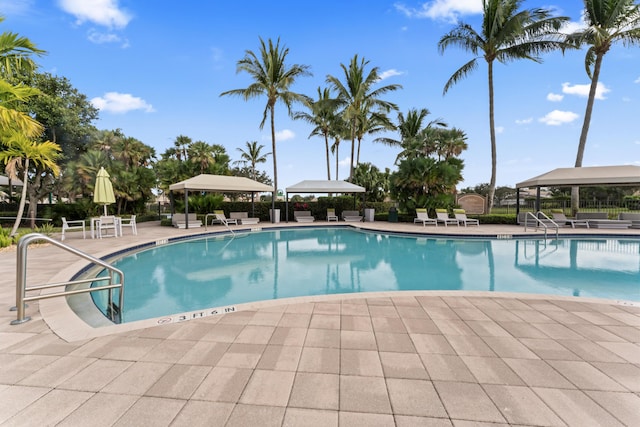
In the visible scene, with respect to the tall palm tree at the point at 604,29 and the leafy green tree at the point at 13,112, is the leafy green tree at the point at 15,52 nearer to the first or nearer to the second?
the leafy green tree at the point at 13,112

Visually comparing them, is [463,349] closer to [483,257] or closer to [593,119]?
[483,257]

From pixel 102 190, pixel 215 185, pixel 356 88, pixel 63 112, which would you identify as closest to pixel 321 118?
pixel 356 88

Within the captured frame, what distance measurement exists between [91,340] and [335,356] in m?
2.31

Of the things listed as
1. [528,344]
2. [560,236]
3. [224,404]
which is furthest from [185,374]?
[560,236]

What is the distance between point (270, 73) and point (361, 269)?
46.7 feet

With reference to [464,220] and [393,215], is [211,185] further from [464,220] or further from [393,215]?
[464,220]

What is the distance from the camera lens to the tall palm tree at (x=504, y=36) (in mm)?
14789

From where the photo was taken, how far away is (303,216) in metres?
17.7

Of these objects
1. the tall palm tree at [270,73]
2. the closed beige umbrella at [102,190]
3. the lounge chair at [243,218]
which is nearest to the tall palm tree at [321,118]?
the tall palm tree at [270,73]

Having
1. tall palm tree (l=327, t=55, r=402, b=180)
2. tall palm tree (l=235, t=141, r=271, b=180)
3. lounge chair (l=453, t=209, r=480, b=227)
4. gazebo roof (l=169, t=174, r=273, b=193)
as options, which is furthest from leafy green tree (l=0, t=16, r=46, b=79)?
tall palm tree (l=235, t=141, r=271, b=180)

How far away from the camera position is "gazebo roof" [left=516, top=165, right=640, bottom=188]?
12.6 metres

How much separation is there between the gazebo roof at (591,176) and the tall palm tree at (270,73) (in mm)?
14093

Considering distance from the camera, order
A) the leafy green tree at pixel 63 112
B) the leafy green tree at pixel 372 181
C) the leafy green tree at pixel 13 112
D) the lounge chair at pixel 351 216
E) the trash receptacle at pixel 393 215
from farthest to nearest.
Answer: the leafy green tree at pixel 372 181
the lounge chair at pixel 351 216
the trash receptacle at pixel 393 215
the leafy green tree at pixel 63 112
the leafy green tree at pixel 13 112

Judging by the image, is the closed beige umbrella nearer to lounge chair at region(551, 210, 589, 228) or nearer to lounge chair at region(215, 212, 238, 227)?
lounge chair at region(215, 212, 238, 227)
